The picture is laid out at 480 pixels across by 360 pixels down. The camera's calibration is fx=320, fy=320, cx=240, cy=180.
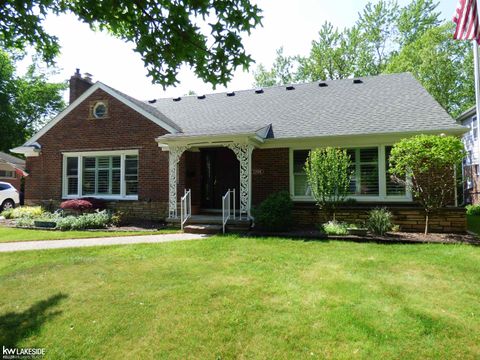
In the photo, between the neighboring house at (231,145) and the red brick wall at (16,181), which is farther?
the red brick wall at (16,181)

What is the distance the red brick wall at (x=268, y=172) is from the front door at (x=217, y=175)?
134 centimetres

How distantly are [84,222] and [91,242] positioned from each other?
254 cm

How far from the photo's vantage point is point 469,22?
8672 millimetres

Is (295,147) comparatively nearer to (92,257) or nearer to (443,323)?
(92,257)

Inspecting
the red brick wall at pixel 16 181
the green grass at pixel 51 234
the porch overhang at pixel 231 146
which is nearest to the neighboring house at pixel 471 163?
the porch overhang at pixel 231 146

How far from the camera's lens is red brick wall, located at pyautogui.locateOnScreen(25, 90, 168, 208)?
1206 cm

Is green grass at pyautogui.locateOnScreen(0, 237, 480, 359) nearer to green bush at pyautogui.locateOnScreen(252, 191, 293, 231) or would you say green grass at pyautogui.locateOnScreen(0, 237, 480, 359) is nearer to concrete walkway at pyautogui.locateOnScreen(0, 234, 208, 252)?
concrete walkway at pyautogui.locateOnScreen(0, 234, 208, 252)

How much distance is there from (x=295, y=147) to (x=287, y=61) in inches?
944

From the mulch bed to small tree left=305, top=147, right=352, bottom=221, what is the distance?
3.49 feet

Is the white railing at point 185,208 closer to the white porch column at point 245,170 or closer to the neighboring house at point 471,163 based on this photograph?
the white porch column at point 245,170

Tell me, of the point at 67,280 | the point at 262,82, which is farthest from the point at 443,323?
the point at 262,82

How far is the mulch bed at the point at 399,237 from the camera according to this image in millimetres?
7742

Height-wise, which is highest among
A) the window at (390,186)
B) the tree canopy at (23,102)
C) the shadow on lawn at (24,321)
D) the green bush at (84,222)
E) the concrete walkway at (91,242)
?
the tree canopy at (23,102)

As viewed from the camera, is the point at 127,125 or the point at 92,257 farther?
the point at 127,125
